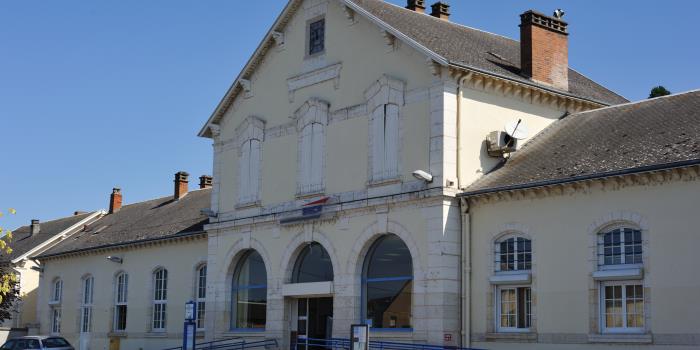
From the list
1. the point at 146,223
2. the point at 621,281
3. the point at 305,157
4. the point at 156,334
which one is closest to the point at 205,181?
the point at 146,223

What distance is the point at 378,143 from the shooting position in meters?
24.9

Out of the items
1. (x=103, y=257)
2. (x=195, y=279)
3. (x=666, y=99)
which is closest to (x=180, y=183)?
(x=103, y=257)

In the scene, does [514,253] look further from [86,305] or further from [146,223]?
[86,305]

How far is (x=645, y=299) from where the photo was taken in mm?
19438

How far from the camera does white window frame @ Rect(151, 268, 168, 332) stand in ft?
113

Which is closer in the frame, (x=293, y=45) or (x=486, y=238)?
(x=486, y=238)

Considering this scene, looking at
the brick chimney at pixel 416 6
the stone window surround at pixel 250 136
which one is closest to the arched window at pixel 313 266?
the stone window surround at pixel 250 136

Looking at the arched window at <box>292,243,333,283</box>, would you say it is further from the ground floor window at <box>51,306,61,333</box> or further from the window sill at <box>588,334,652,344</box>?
the ground floor window at <box>51,306,61,333</box>

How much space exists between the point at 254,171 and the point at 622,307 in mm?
12455

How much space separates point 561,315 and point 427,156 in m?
5.03

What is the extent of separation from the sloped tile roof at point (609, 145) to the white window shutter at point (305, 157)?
5.32m

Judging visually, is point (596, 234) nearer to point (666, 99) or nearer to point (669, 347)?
point (669, 347)

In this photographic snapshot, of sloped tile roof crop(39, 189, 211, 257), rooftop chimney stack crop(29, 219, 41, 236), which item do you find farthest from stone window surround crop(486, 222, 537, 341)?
rooftop chimney stack crop(29, 219, 41, 236)

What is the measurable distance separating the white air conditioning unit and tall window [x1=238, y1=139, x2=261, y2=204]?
24.8 feet
